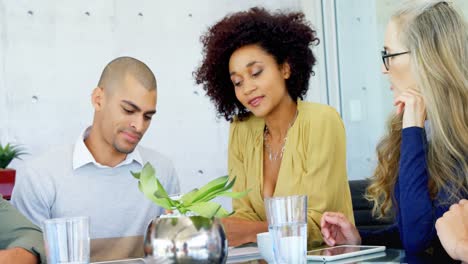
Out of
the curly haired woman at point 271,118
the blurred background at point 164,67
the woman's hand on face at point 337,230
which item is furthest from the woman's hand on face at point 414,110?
the blurred background at point 164,67

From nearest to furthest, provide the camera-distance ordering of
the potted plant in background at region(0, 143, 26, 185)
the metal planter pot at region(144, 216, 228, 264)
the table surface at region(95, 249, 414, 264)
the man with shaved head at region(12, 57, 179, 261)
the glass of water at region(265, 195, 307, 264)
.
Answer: the metal planter pot at region(144, 216, 228, 264)
the glass of water at region(265, 195, 307, 264)
the table surface at region(95, 249, 414, 264)
the man with shaved head at region(12, 57, 179, 261)
the potted plant in background at region(0, 143, 26, 185)

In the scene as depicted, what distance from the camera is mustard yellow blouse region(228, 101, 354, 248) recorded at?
2.32 m

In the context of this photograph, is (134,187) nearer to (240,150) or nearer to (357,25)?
(240,150)

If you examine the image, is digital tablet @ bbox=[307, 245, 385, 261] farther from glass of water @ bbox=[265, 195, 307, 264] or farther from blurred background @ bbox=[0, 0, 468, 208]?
Answer: blurred background @ bbox=[0, 0, 468, 208]

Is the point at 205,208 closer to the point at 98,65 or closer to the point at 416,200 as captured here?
the point at 416,200

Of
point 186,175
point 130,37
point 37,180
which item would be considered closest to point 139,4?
point 130,37

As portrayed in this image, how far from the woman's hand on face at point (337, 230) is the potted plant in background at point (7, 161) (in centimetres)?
198

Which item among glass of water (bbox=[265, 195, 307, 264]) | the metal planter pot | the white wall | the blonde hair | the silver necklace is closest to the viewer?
the metal planter pot

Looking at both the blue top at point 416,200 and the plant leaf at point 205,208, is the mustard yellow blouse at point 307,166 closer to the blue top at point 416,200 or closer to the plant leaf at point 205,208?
the blue top at point 416,200

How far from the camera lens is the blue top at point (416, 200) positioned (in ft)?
5.73

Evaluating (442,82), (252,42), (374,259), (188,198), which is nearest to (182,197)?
(188,198)

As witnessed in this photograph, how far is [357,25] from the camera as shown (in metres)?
4.58

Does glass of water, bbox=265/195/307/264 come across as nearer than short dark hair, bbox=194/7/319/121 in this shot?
Yes

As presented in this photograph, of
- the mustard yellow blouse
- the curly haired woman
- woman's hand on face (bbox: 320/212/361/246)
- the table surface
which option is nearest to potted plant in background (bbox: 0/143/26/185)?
the curly haired woman
